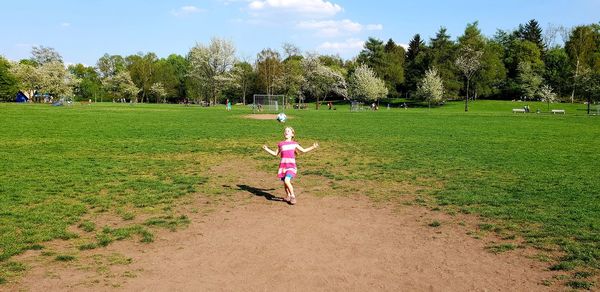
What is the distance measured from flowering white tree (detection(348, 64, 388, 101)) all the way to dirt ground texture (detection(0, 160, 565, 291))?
8203 cm

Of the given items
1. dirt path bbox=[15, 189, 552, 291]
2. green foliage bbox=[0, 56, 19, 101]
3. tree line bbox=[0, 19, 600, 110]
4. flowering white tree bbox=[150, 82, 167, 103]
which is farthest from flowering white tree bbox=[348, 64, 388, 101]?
dirt path bbox=[15, 189, 552, 291]

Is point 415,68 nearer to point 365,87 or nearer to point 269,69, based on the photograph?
point 365,87

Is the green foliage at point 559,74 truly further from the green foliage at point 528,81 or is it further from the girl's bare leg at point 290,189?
the girl's bare leg at point 290,189

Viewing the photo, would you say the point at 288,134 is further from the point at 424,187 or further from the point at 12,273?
the point at 12,273

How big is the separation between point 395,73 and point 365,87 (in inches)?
913

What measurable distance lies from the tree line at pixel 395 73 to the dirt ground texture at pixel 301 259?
80606 mm

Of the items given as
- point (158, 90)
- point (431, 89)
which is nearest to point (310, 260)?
point (431, 89)

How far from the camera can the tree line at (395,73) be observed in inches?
3632

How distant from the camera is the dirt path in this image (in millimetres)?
5762

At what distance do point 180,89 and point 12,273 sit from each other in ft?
429

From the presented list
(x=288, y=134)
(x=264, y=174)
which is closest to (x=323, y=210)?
(x=288, y=134)

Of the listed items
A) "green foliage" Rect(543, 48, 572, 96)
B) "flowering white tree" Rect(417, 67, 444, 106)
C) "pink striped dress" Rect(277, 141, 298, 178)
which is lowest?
"pink striped dress" Rect(277, 141, 298, 178)

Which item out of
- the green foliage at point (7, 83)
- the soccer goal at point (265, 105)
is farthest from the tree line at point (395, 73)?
the soccer goal at point (265, 105)

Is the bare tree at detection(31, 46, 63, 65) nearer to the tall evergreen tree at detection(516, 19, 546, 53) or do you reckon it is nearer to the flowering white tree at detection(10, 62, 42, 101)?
the flowering white tree at detection(10, 62, 42, 101)
